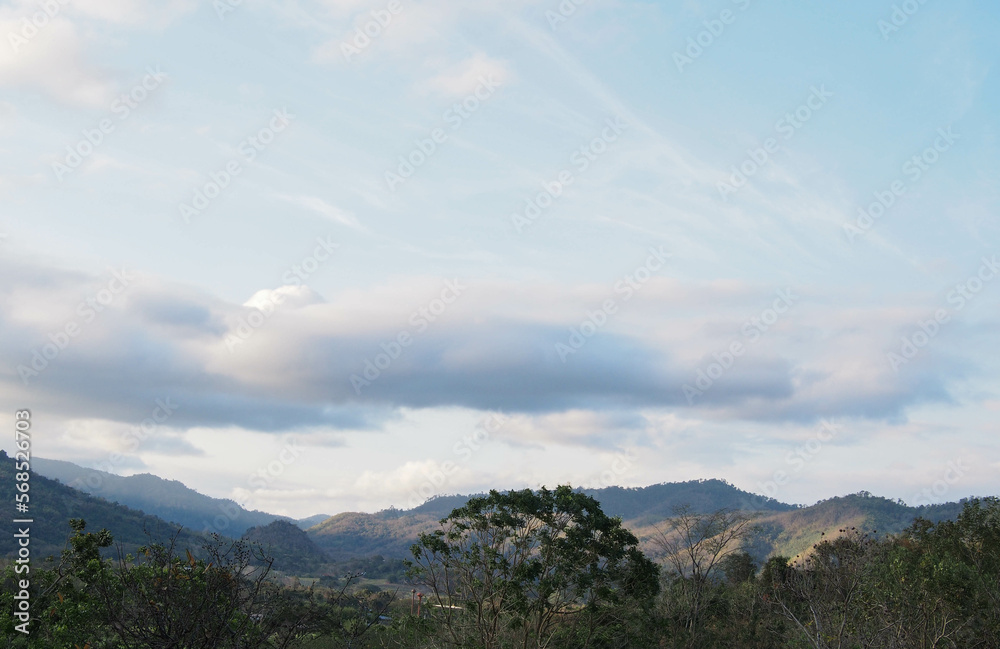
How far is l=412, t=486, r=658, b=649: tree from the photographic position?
2845cm

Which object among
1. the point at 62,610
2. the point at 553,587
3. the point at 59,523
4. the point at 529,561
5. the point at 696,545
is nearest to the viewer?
the point at 62,610

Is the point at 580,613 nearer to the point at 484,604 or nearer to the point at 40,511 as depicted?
the point at 484,604

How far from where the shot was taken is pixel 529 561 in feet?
93.7

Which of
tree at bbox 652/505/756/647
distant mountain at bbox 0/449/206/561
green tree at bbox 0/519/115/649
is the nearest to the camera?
green tree at bbox 0/519/115/649

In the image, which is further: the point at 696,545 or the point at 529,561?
the point at 696,545

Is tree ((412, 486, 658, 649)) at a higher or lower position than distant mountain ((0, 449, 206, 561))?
higher

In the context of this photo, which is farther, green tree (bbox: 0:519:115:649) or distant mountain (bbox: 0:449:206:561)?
distant mountain (bbox: 0:449:206:561)

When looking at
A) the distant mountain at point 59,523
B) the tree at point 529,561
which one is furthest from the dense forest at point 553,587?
the distant mountain at point 59,523

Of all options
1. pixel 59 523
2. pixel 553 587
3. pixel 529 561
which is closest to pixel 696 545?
pixel 553 587

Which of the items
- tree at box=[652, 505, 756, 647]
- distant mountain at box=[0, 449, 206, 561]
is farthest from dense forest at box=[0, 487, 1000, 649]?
distant mountain at box=[0, 449, 206, 561]

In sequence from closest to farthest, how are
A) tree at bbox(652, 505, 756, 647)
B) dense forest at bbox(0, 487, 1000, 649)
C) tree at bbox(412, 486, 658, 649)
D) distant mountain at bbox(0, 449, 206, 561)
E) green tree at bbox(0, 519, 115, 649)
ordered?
green tree at bbox(0, 519, 115, 649) < dense forest at bbox(0, 487, 1000, 649) < tree at bbox(412, 486, 658, 649) < tree at bbox(652, 505, 756, 647) < distant mountain at bbox(0, 449, 206, 561)

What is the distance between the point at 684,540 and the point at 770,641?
9.03 metres

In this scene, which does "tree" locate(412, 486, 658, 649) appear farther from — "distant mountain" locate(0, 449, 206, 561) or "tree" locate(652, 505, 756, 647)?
"distant mountain" locate(0, 449, 206, 561)

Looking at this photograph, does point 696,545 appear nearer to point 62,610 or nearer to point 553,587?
point 553,587
